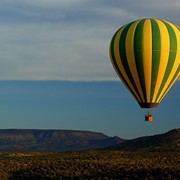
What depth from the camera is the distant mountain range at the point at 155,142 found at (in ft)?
341

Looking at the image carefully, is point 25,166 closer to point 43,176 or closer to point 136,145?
point 43,176

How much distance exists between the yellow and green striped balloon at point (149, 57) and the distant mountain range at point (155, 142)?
150ft

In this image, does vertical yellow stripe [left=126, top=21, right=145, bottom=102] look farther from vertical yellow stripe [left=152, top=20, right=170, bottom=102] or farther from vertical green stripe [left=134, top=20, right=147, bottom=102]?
vertical yellow stripe [left=152, top=20, right=170, bottom=102]

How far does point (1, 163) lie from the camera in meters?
66.2

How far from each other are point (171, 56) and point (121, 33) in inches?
263

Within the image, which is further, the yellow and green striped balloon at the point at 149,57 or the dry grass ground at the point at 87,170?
the yellow and green striped balloon at the point at 149,57

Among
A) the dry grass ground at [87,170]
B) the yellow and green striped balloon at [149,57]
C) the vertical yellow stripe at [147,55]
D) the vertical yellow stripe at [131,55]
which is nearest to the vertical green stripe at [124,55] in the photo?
the yellow and green striped balloon at [149,57]

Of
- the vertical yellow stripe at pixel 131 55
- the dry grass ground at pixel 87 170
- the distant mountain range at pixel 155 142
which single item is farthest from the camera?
the distant mountain range at pixel 155 142

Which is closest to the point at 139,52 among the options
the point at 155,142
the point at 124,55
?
the point at 124,55

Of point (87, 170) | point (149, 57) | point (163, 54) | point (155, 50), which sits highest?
point (155, 50)

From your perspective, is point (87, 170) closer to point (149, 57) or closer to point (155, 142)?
point (149, 57)

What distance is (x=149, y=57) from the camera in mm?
56156

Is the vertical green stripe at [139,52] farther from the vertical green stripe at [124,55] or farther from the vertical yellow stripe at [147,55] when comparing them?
the vertical green stripe at [124,55]

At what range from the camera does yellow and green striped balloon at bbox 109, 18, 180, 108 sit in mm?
56094
